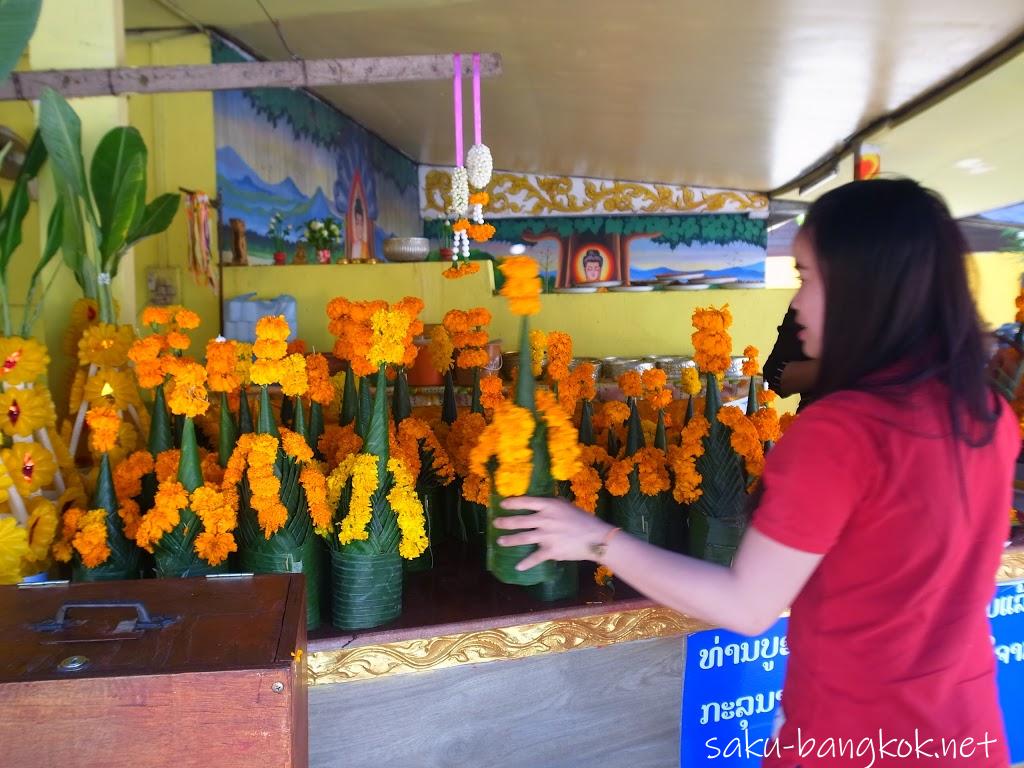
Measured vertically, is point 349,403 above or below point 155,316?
below

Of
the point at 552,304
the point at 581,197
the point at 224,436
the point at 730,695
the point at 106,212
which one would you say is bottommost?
the point at 730,695

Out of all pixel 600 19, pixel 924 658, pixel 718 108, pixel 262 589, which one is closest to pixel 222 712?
pixel 262 589

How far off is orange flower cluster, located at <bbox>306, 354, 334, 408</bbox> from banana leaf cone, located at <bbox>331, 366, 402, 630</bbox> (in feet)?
0.41

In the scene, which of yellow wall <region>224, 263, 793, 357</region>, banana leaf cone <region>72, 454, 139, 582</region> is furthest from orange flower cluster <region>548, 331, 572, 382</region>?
yellow wall <region>224, 263, 793, 357</region>

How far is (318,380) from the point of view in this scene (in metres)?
1.46

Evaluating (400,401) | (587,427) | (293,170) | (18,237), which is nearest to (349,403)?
(400,401)

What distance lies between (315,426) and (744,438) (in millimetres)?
900

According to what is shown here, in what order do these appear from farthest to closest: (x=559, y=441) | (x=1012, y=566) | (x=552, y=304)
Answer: (x=552, y=304) < (x=1012, y=566) < (x=559, y=441)

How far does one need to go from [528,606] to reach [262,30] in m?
3.55

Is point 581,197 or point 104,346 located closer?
point 104,346

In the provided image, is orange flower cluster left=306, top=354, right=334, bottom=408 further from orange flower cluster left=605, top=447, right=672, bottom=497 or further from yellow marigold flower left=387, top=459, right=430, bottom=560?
orange flower cluster left=605, top=447, right=672, bottom=497

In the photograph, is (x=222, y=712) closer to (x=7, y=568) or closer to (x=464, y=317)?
(x=7, y=568)

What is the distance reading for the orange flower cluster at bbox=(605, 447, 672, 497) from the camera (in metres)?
1.58

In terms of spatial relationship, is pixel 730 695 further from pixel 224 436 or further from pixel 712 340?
pixel 224 436
